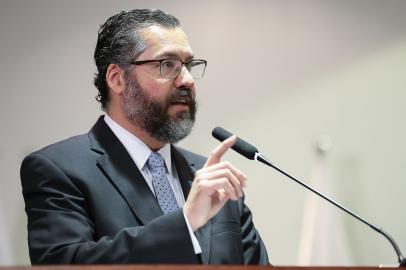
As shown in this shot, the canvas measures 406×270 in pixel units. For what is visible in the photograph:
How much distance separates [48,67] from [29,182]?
937 millimetres

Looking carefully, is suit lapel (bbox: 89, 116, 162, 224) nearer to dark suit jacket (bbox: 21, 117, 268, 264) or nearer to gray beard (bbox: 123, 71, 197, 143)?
dark suit jacket (bbox: 21, 117, 268, 264)

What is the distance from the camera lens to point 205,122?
103 inches

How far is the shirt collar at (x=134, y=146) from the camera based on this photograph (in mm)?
1824

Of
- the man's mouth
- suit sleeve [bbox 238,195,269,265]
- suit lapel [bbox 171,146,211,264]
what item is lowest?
suit sleeve [bbox 238,195,269,265]

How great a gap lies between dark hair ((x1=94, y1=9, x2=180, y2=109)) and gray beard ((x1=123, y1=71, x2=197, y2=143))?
10 centimetres

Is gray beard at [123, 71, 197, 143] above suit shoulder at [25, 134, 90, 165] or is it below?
above

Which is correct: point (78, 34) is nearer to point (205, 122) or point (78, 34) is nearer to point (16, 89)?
point (16, 89)

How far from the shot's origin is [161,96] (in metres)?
1.87

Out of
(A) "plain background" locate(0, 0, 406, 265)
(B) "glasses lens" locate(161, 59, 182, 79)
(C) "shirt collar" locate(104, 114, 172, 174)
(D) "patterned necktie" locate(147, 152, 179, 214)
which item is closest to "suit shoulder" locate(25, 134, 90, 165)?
(C) "shirt collar" locate(104, 114, 172, 174)

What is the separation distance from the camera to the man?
55.8 inches

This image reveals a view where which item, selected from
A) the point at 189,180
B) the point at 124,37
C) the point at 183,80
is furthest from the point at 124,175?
the point at 124,37

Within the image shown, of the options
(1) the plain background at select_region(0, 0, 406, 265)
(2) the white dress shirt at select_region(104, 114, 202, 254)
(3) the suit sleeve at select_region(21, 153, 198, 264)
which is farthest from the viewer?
(1) the plain background at select_region(0, 0, 406, 265)

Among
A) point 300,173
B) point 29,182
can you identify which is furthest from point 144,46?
point 300,173

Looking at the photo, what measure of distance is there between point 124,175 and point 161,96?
295mm
